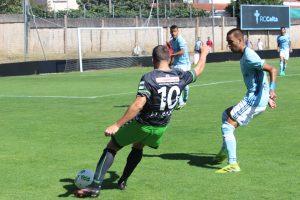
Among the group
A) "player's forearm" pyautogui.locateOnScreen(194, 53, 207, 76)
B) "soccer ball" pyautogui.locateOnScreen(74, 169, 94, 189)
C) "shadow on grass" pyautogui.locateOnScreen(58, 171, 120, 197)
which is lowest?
"shadow on grass" pyautogui.locateOnScreen(58, 171, 120, 197)

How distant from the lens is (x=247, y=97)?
371 inches

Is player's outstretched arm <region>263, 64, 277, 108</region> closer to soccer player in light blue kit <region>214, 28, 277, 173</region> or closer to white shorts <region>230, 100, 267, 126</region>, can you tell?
soccer player in light blue kit <region>214, 28, 277, 173</region>

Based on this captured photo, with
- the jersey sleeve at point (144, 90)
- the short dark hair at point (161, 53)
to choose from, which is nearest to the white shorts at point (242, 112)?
the short dark hair at point (161, 53)

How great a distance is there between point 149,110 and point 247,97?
222 cm

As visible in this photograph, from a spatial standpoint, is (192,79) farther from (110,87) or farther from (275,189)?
(110,87)

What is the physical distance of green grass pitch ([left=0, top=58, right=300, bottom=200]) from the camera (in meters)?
8.25

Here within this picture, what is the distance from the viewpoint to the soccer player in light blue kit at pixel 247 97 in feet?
30.2

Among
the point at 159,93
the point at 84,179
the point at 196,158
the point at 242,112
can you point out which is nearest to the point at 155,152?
the point at 196,158

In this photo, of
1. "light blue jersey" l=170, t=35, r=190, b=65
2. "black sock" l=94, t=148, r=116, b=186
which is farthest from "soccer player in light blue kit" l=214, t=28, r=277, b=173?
"light blue jersey" l=170, t=35, r=190, b=65

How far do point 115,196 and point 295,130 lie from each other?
5803 mm

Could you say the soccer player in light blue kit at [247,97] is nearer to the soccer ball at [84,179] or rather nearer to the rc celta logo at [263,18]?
the soccer ball at [84,179]

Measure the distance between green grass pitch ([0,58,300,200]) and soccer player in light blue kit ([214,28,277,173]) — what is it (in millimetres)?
455

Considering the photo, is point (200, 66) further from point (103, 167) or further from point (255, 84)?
point (103, 167)

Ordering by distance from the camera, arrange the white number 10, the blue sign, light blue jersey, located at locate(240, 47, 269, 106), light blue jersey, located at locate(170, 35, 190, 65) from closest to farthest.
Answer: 1. the white number 10
2. light blue jersey, located at locate(240, 47, 269, 106)
3. light blue jersey, located at locate(170, 35, 190, 65)
4. the blue sign
